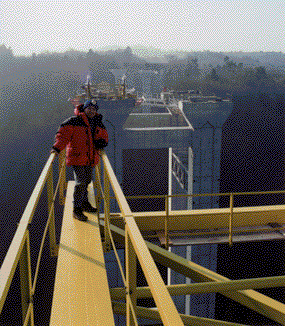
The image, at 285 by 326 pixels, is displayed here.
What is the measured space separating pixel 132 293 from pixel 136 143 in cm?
920

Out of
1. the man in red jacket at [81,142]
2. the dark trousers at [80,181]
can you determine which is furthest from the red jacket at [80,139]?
the dark trousers at [80,181]

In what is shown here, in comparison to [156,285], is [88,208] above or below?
below

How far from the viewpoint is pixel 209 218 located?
8.00 m

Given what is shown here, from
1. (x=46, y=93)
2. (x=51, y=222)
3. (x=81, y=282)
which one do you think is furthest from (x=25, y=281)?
(x=46, y=93)

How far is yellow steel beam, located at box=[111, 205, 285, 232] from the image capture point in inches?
309

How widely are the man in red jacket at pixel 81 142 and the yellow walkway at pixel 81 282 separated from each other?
62 centimetres

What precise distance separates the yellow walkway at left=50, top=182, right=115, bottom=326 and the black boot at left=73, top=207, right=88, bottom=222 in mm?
219

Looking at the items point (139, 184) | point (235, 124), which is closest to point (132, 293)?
point (139, 184)

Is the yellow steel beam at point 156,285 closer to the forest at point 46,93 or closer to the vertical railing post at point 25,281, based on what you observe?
the vertical railing post at point 25,281

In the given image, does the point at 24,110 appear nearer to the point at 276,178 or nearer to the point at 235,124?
the point at 235,124

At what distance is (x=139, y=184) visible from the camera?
3597 cm

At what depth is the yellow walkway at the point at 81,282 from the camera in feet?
10.2

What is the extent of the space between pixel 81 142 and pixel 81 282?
2.19m

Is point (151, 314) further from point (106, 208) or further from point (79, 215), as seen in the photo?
point (79, 215)
